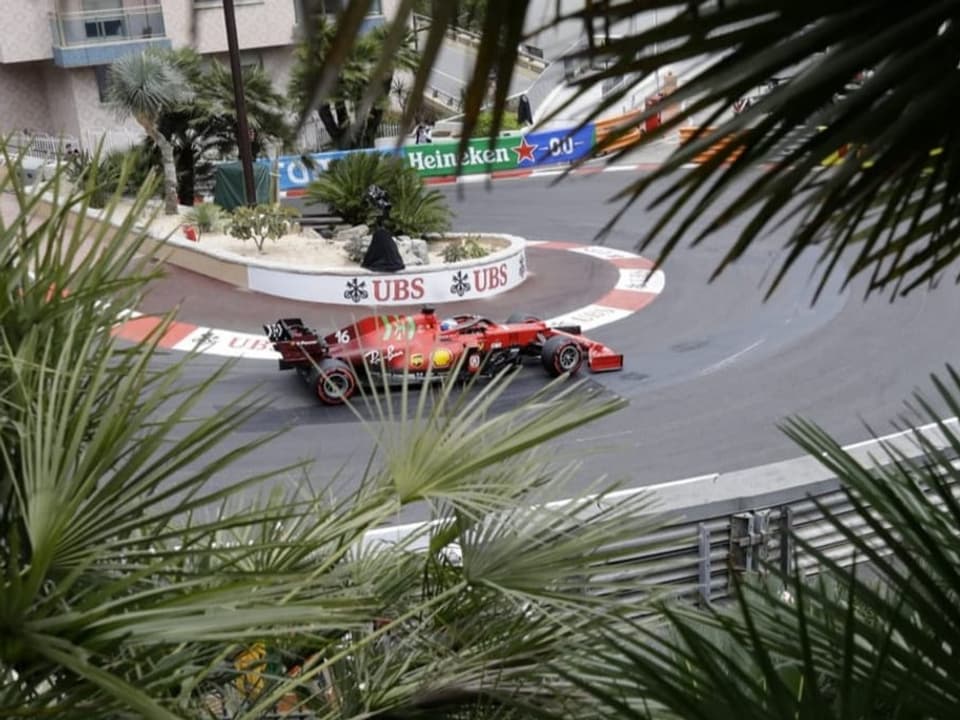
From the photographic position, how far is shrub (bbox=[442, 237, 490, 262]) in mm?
19062

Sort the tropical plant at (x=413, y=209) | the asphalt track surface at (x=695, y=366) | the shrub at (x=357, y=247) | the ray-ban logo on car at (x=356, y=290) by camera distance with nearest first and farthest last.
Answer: the asphalt track surface at (x=695, y=366) < the ray-ban logo on car at (x=356, y=290) < the shrub at (x=357, y=247) < the tropical plant at (x=413, y=209)

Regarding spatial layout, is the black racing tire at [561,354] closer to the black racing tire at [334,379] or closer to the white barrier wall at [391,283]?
the black racing tire at [334,379]

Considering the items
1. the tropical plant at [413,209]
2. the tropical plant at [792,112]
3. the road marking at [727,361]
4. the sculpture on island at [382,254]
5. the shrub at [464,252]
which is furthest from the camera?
the tropical plant at [413,209]

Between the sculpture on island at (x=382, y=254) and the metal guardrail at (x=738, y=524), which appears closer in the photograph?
the metal guardrail at (x=738, y=524)

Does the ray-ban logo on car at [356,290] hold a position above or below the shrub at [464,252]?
below

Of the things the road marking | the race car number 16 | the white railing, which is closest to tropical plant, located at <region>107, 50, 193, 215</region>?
the white railing

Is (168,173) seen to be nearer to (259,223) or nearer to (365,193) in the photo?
(259,223)

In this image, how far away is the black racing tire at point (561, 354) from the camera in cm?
1387

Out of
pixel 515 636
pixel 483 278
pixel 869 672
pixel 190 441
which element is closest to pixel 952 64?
pixel 869 672

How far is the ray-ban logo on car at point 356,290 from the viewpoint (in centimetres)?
1806

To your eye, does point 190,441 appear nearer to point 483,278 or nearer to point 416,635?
point 416,635

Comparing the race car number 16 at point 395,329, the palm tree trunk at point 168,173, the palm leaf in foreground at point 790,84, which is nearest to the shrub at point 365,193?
the palm tree trunk at point 168,173

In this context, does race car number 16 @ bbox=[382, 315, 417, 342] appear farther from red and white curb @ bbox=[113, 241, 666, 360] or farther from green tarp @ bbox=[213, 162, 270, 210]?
green tarp @ bbox=[213, 162, 270, 210]

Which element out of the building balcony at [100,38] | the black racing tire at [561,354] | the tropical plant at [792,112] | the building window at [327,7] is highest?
the building window at [327,7]
